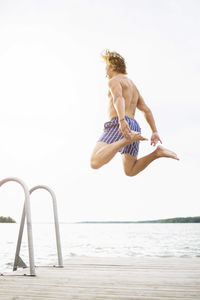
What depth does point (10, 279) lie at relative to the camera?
10.5ft

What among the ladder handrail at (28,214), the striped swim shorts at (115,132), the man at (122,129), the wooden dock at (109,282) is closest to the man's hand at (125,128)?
the man at (122,129)

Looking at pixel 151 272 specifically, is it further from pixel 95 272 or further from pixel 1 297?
pixel 1 297

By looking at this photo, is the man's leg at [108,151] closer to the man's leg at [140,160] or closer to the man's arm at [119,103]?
the man's arm at [119,103]

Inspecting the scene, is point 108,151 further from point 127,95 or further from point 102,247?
point 102,247

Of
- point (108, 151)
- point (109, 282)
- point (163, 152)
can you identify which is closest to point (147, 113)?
point (163, 152)

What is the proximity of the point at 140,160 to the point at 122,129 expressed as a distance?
0.53 m

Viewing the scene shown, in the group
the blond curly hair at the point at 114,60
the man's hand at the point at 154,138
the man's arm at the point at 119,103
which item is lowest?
the man's hand at the point at 154,138

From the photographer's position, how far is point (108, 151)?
3.51 m

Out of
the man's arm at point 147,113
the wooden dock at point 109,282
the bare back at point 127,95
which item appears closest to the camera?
the wooden dock at point 109,282

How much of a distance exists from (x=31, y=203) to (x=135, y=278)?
1.11 meters

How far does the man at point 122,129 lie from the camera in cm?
354

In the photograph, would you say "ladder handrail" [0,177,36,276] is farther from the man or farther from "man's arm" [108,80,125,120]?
"man's arm" [108,80,125,120]

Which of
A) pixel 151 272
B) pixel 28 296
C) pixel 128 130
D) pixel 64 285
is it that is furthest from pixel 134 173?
pixel 28 296

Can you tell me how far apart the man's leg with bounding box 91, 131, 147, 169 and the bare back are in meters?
0.41
